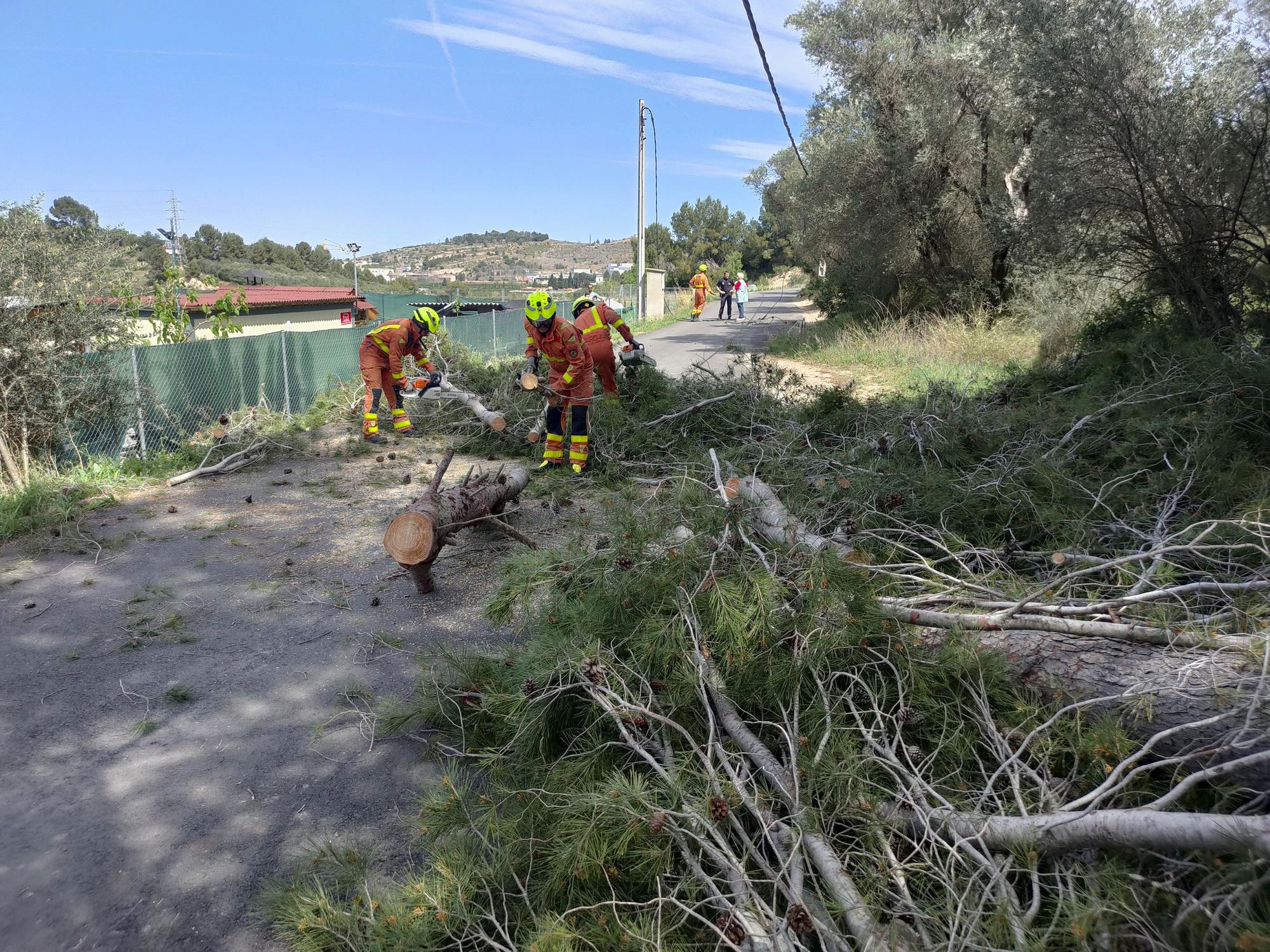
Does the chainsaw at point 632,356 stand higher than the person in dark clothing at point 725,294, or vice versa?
the person in dark clothing at point 725,294

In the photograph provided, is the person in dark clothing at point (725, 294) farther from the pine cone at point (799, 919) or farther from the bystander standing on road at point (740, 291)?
the pine cone at point (799, 919)

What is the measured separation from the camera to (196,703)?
13.8 feet

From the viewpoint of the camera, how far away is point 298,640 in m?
4.92

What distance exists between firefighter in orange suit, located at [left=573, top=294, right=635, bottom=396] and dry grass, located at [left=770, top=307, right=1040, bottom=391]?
4553mm

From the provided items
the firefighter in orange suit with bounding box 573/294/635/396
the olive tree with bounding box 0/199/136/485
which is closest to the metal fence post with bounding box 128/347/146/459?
the olive tree with bounding box 0/199/136/485

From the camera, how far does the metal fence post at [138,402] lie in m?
8.59

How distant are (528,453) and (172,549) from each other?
13.4 ft

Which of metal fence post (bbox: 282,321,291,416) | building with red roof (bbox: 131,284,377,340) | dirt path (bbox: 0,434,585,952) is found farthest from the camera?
building with red roof (bbox: 131,284,377,340)

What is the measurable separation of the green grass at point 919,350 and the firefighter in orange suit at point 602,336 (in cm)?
427

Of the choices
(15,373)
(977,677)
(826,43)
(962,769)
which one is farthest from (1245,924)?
(826,43)

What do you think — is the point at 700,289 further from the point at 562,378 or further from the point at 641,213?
the point at 562,378

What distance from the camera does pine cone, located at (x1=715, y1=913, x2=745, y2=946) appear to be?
212cm

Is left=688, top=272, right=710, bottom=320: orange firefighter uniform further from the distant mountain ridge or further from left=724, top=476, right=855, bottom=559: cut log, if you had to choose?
the distant mountain ridge

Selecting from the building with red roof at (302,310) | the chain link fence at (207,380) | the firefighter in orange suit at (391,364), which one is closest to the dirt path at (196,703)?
the chain link fence at (207,380)
